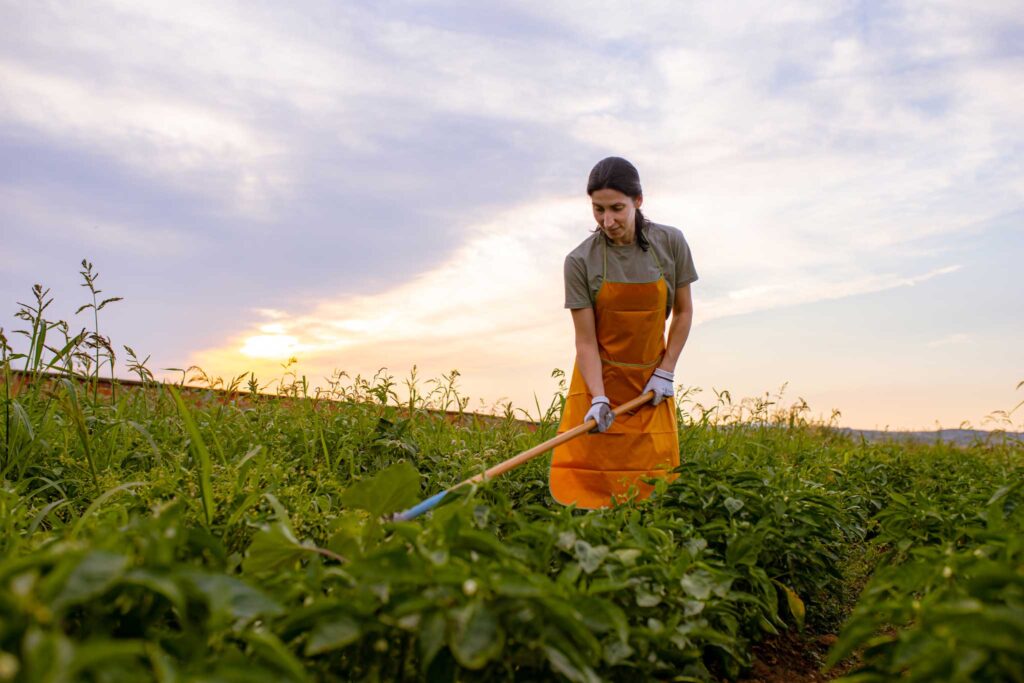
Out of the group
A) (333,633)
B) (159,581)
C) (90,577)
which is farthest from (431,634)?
(90,577)

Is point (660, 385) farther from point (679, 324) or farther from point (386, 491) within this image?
point (386, 491)

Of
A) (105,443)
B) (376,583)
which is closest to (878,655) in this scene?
(376,583)

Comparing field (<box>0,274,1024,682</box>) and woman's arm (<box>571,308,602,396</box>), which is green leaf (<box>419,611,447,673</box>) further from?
woman's arm (<box>571,308,602,396</box>)

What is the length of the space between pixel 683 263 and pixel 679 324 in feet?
1.04

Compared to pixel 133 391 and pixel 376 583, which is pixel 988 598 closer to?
pixel 376 583

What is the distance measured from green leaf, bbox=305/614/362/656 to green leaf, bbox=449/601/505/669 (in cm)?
20

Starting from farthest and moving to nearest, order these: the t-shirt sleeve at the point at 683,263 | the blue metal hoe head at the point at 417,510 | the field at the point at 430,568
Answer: the t-shirt sleeve at the point at 683,263 < the blue metal hoe head at the point at 417,510 < the field at the point at 430,568

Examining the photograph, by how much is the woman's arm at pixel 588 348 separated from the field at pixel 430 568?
0.61 meters

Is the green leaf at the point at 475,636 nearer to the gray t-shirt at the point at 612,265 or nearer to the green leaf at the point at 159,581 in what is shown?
the green leaf at the point at 159,581

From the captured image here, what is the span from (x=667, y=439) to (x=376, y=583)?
275cm

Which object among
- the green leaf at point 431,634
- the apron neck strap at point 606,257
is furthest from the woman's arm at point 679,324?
the green leaf at point 431,634

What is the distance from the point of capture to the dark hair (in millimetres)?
3871

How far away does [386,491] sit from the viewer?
81.1 inches

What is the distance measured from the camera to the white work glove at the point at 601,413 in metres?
3.87
